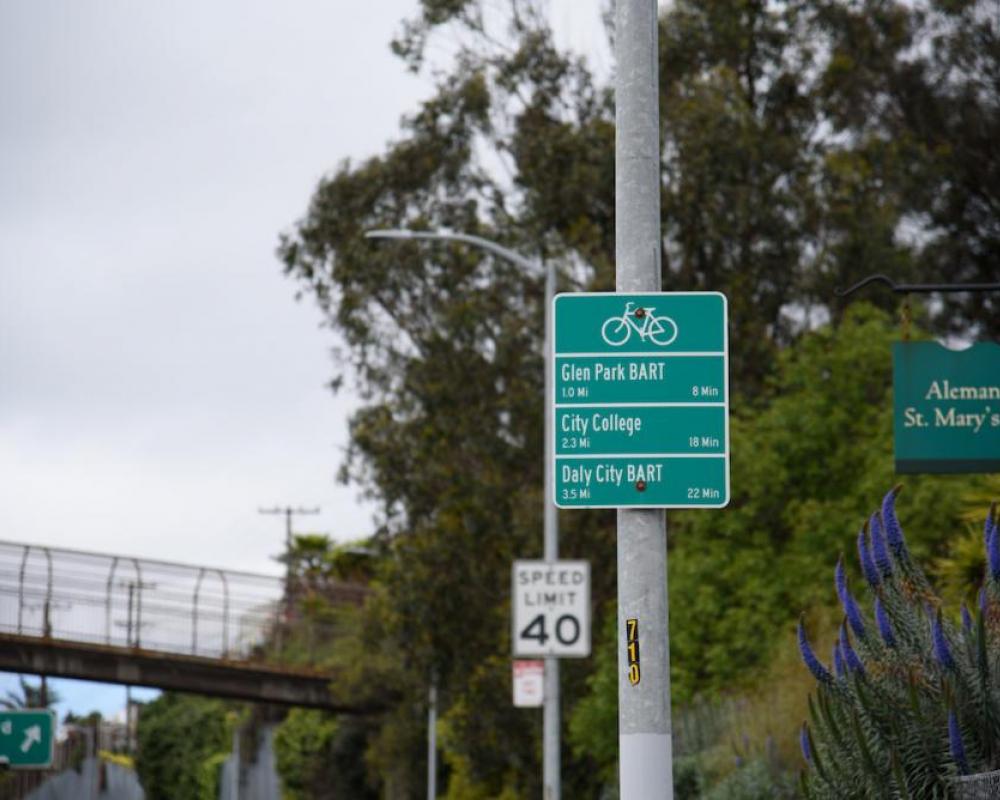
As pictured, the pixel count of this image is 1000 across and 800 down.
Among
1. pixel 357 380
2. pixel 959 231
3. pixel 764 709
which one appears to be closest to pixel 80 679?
pixel 357 380

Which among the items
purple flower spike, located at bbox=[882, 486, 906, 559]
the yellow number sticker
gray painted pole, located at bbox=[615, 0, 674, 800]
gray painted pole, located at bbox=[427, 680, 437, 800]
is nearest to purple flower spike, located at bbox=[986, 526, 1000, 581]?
purple flower spike, located at bbox=[882, 486, 906, 559]

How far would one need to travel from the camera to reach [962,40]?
4541 centimetres

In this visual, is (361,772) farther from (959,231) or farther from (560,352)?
(560,352)

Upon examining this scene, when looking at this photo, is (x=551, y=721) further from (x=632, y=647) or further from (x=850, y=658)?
(x=632, y=647)

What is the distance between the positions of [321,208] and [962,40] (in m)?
16.0

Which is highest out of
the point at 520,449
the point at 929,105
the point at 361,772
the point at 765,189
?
the point at 929,105

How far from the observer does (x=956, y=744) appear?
995 centimetres

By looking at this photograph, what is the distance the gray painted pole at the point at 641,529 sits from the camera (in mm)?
7195

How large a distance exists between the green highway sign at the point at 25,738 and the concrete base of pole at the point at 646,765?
1463cm

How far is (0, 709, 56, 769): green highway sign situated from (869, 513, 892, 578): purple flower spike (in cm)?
1187

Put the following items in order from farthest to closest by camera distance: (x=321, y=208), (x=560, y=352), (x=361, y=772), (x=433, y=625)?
(x=361, y=772)
(x=321, y=208)
(x=433, y=625)
(x=560, y=352)

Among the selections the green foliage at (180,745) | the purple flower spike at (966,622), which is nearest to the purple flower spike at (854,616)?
the purple flower spike at (966,622)

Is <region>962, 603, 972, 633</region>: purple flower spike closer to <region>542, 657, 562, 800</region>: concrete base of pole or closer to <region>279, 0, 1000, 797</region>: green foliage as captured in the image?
<region>542, 657, 562, 800</region>: concrete base of pole

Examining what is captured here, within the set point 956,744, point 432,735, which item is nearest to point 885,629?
point 956,744
